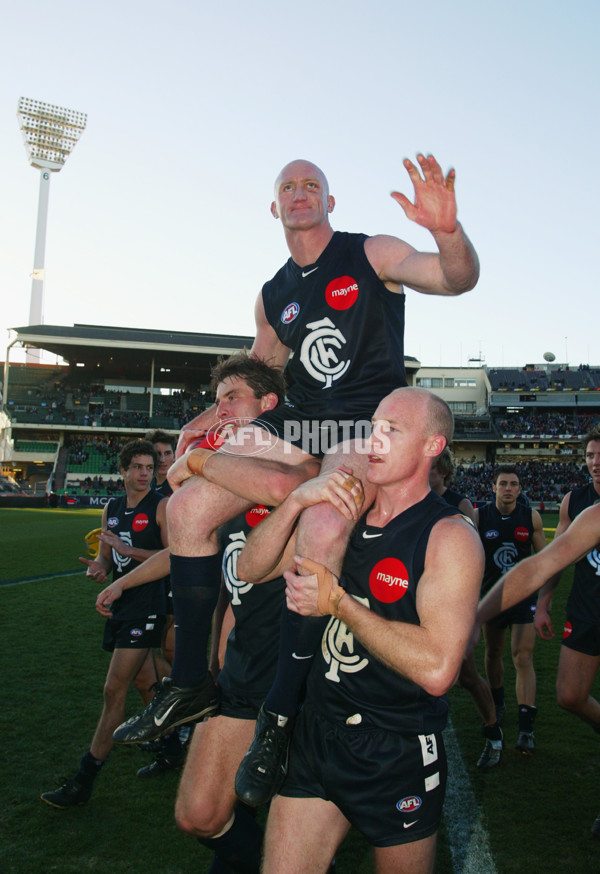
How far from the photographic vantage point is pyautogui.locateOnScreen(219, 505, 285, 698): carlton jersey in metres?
3.68

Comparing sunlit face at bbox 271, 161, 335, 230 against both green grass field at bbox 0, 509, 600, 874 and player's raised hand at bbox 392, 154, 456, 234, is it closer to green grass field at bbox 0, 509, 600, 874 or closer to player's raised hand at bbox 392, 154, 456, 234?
player's raised hand at bbox 392, 154, 456, 234

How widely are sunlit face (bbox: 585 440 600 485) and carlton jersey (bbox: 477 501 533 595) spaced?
1.55 m

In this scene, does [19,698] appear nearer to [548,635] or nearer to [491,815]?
[491,815]

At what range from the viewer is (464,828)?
4.37 metres

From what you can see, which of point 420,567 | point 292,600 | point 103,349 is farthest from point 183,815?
point 103,349

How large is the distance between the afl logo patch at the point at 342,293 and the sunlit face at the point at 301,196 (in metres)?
0.42

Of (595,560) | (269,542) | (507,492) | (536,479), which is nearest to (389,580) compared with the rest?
(269,542)

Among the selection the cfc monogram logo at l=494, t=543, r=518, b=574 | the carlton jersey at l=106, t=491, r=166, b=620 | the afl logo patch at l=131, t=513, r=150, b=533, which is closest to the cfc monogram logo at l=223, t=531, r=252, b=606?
the carlton jersey at l=106, t=491, r=166, b=620

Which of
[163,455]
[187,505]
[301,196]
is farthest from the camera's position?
[163,455]

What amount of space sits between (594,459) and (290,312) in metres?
3.79

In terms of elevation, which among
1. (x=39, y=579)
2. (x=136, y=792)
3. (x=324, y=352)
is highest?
(x=324, y=352)

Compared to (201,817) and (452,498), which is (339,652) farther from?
(452,498)

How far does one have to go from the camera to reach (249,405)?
3902mm

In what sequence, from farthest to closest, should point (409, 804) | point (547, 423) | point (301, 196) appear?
point (547, 423) < point (301, 196) < point (409, 804)
